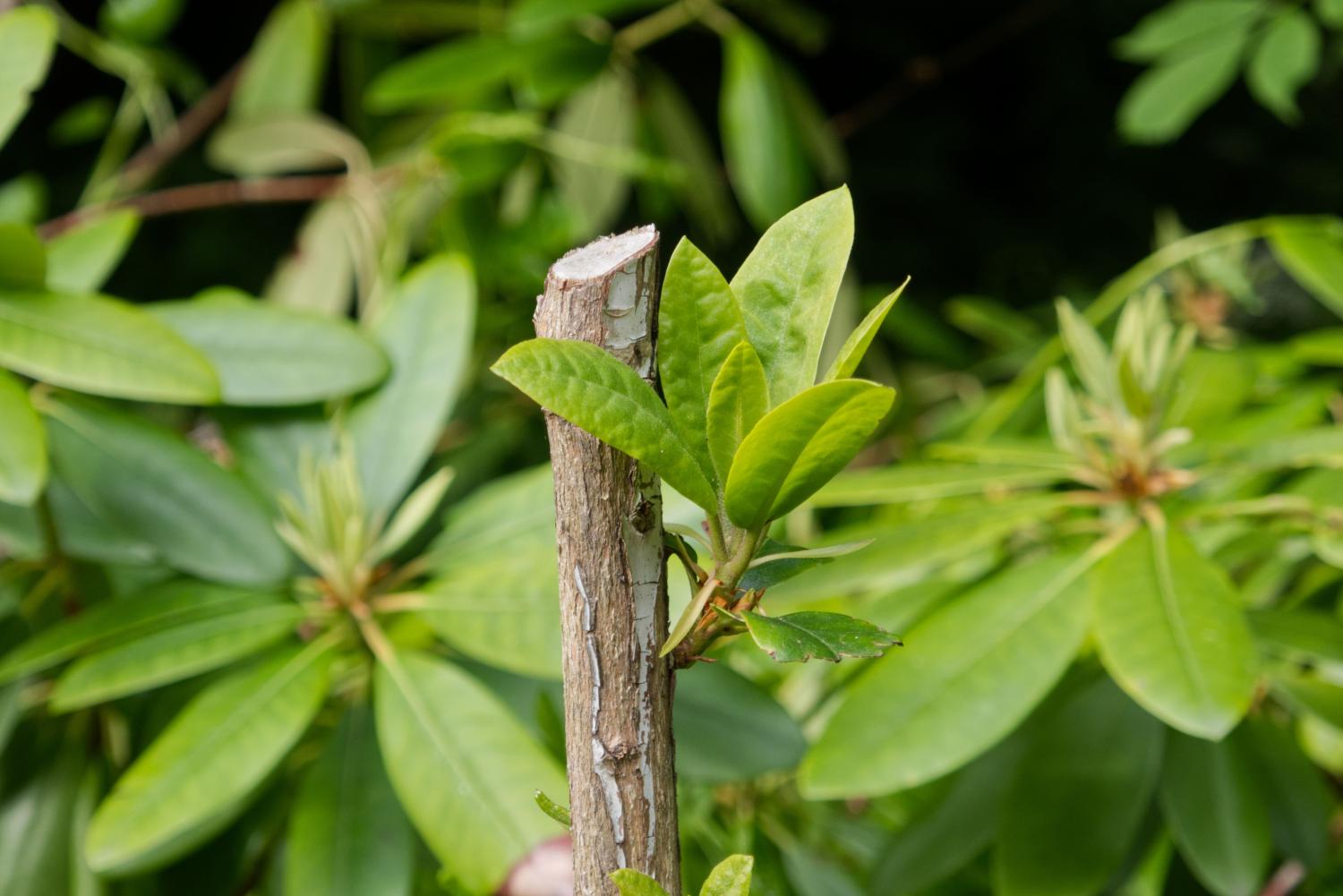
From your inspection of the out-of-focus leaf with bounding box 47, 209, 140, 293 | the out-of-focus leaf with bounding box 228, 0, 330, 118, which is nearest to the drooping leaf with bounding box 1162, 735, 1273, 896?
the out-of-focus leaf with bounding box 47, 209, 140, 293

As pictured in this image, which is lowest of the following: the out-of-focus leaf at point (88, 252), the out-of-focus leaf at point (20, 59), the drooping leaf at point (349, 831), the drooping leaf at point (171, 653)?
the drooping leaf at point (349, 831)

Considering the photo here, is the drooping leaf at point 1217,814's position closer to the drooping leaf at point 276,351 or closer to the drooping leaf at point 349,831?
the drooping leaf at point 349,831

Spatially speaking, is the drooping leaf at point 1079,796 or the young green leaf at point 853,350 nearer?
the young green leaf at point 853,350

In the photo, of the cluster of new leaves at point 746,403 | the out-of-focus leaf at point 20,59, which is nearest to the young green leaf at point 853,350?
the cluster of new leaves at point 746,403

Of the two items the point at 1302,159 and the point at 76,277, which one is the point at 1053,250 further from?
the point at 76,277

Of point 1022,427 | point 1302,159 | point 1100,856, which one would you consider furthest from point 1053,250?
point 1100,856

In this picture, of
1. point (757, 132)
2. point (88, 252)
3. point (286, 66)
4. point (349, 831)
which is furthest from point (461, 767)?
point (286, 66)
